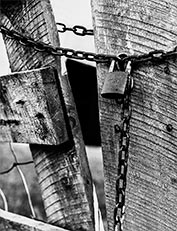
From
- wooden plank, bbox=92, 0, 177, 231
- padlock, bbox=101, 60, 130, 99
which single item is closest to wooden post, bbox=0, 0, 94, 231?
wooden plank, bbox=92, 0, 177, 231

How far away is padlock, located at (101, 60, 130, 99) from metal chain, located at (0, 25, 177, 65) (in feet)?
0.15

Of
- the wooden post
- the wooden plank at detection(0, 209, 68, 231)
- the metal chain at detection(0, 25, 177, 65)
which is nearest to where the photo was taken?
the metal chain at detection(0, 25, 177, 65)

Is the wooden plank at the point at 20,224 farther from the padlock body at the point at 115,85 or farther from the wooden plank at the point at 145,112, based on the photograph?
the padlock body at the point at 115,85

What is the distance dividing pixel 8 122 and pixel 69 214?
0.48m

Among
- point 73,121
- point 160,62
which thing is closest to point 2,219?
point 73,121

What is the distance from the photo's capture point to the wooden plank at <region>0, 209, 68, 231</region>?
2.60 m

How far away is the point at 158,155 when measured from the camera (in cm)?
217

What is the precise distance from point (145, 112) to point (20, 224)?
3.12ft

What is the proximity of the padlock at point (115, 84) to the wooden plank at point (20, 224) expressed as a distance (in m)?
0.79

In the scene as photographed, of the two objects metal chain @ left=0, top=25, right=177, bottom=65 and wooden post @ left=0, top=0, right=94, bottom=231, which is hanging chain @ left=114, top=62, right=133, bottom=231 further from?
wooden post @ left=0, top=0, right=94, bottom=231

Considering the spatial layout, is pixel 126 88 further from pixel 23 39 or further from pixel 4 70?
pixel 4 70

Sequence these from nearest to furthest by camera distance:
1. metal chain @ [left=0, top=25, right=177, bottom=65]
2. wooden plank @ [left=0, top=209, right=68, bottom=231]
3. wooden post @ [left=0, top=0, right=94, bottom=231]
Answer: metal chain @ [left=0, top=25, right=177, bottom=65] < wooden post @ [left=0, top=0, right=94, bottom=231] < wooden plank @ [left=0, top=209, right=68, bottom=231]

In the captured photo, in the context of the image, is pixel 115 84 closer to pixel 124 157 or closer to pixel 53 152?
pixel 124 157

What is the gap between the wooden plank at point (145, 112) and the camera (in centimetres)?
202
